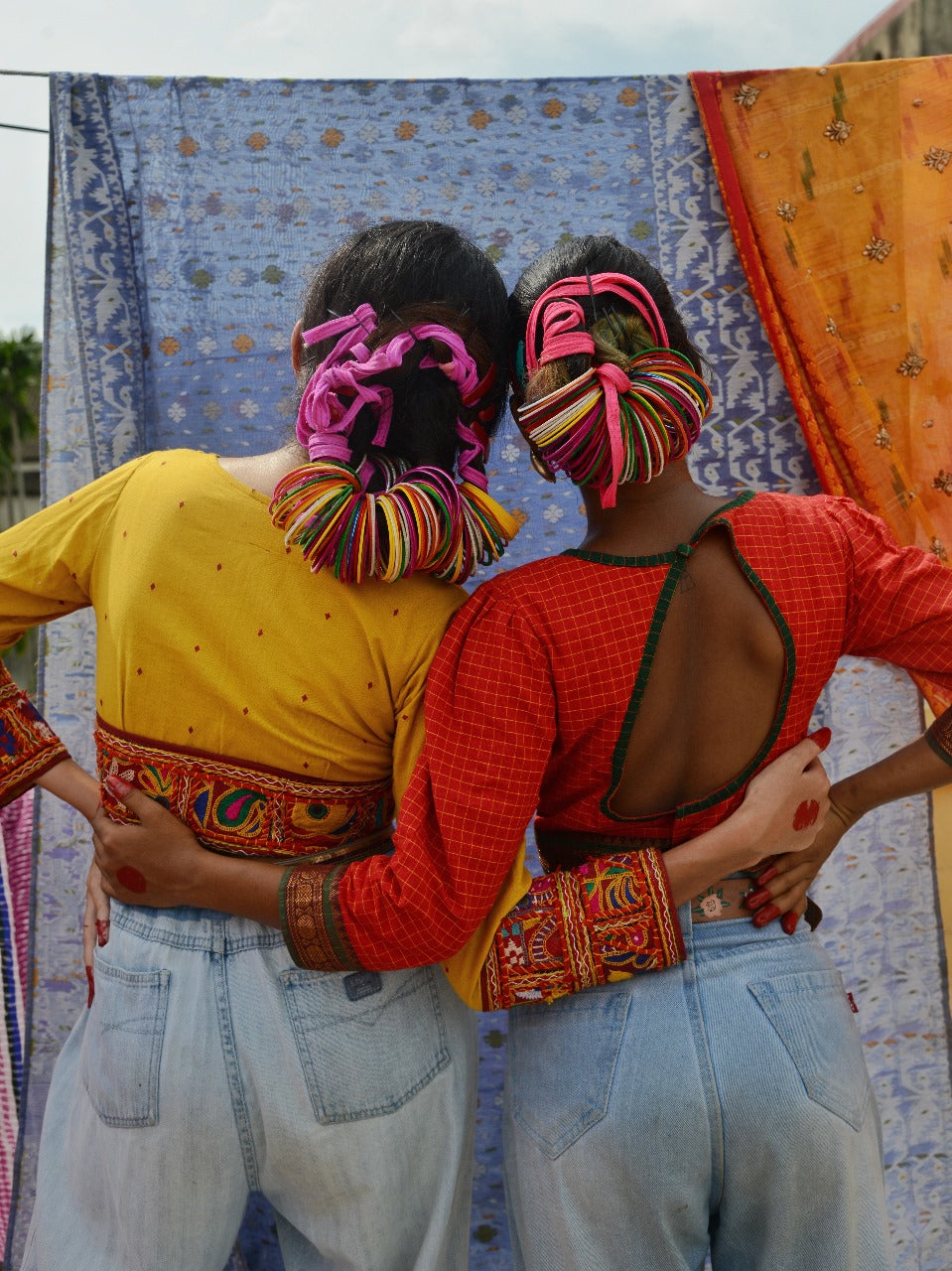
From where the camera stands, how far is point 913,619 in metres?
1.48

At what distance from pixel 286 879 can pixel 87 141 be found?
1515mm

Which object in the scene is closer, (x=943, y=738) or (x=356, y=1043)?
(x=356, y=1043)

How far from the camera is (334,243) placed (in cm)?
216

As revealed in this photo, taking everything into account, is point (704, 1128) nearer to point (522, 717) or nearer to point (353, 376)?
point (522, 717)

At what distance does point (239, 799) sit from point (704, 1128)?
27.2 inches

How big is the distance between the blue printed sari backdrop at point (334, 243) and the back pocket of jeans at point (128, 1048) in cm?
88

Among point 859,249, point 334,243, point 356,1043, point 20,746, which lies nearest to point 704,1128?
point 356,1043

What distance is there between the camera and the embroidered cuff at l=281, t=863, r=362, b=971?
1.33m

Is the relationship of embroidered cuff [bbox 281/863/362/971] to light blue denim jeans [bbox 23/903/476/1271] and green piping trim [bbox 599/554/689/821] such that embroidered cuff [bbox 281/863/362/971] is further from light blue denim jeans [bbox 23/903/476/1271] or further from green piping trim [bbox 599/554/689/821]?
green piping trim [bbox 599/554/689/821]

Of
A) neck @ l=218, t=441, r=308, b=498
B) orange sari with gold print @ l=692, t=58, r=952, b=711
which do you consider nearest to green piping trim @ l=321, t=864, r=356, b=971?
neck @ l=218, t=441, r=308, b=498

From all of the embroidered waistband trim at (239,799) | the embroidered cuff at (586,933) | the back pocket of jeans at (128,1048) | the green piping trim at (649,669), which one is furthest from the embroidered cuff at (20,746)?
the green piping trim at (649,669)

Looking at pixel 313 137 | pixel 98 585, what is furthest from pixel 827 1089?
pixel 313 137

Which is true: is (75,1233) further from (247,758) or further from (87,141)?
(87,141)

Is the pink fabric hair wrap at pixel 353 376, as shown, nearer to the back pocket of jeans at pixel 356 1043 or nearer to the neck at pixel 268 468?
the neck at pixel 268 468
